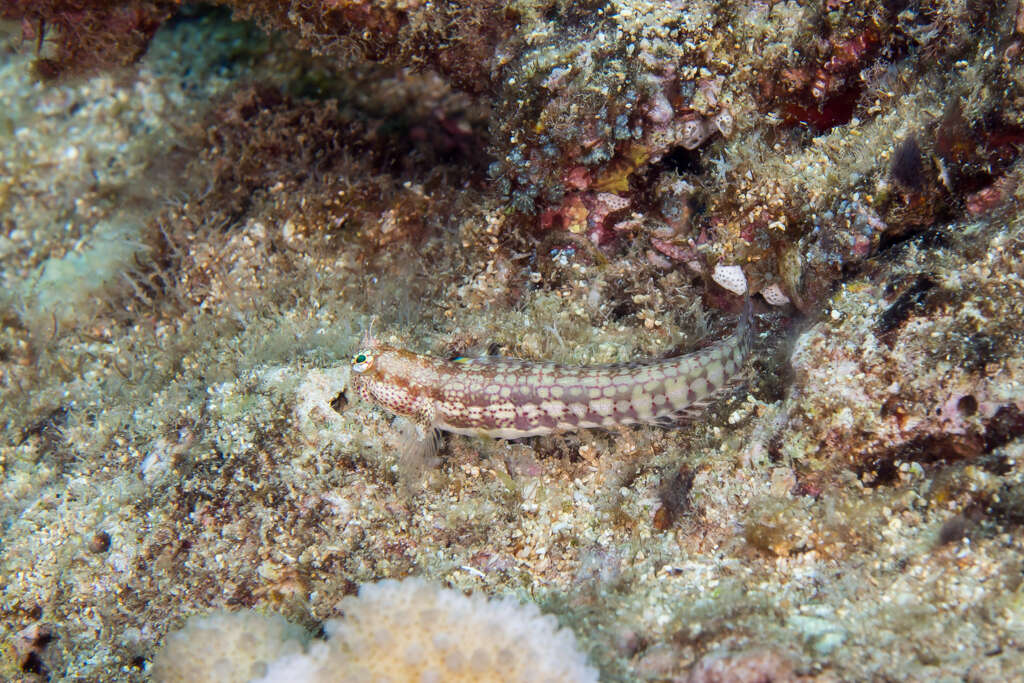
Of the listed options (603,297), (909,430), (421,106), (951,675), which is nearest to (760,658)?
(951,675)

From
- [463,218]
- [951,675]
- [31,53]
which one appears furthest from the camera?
[31,53]

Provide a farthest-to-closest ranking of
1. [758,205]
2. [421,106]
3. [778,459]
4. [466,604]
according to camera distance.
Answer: [421,106]
[758,205]
[778,459]
[466,604]

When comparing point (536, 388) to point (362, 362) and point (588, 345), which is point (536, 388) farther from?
point (362, 362)

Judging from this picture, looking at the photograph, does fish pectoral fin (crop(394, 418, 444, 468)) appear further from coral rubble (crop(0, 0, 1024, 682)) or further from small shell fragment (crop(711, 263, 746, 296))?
small shell fragment (crop(711, 263, 746, 296))

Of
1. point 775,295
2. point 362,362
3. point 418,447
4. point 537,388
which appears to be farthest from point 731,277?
point 362,362

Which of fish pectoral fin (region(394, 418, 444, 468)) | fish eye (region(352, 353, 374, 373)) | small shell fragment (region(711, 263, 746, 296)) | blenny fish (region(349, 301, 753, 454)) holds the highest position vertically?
small shell fragment (region(711, 263, 746, 296))

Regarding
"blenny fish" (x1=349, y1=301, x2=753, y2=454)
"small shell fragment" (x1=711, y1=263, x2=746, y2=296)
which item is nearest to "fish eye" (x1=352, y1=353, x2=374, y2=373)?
"blenny fish" (x1=349, y1=301, x2=753, y2=454)

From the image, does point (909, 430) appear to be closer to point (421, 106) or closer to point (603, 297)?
point (603, 297)
